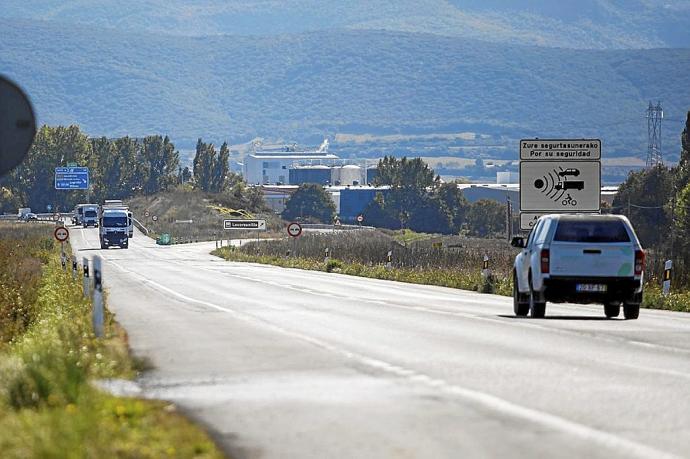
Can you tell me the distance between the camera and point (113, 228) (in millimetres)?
113375

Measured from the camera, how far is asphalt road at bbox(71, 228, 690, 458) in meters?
10.8

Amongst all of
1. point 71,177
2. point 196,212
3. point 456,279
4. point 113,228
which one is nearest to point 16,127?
point 456,279

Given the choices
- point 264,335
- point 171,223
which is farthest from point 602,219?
point 171,223

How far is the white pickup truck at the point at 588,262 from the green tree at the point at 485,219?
154 metres

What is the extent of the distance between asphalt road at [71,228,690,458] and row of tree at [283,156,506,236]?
154028mm

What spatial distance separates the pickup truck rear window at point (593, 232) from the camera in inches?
1027

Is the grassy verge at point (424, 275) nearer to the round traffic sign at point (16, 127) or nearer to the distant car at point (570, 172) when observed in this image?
the distant car at point (570, 172)

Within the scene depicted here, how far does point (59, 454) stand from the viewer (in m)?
8.51

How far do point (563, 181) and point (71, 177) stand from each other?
113451 mm

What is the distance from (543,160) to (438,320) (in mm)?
22012

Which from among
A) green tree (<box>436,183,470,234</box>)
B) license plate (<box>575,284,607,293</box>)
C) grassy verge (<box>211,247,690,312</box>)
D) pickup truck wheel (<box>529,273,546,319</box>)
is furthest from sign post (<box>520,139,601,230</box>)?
green tree (<box>436,183,470,234</box>)

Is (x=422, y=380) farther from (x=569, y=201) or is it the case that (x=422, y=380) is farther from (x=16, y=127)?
(x=569, y=201)

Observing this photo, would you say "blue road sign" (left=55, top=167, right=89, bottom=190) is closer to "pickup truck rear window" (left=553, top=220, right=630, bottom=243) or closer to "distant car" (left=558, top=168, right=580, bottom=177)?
"distant car" (left=558, top=168, right=580, bottom=177)

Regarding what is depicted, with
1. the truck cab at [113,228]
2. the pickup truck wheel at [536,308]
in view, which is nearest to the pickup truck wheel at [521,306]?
the pickup truck wheel at [536,308]
